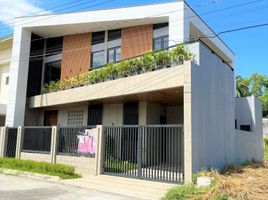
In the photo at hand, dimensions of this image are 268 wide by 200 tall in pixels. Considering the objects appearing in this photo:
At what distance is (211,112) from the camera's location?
13.3m

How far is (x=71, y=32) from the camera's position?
21922 mm

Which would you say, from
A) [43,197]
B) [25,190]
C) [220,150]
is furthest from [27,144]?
[220,150]

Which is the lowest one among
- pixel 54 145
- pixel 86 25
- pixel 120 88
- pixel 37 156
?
pixel 37 156

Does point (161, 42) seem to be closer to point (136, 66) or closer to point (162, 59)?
point (136, 66)

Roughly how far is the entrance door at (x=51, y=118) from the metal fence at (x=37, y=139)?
12.0 feet

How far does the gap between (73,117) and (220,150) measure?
10327mm

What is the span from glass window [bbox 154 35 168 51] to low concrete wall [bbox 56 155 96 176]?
7.35 m

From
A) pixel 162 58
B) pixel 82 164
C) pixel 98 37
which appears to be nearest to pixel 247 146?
pixel 162 58

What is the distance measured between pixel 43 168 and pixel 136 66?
6.24 m

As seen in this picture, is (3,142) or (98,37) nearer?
(3,142)

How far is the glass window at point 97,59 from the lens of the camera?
2047 cm

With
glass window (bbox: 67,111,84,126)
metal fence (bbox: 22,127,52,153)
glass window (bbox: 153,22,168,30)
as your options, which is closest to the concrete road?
metal fence (bbox: 22,127,52,153)

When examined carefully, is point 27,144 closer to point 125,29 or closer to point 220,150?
point 125,29

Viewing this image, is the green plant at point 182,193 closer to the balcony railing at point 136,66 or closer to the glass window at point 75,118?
the balcony railing at point 136,66
